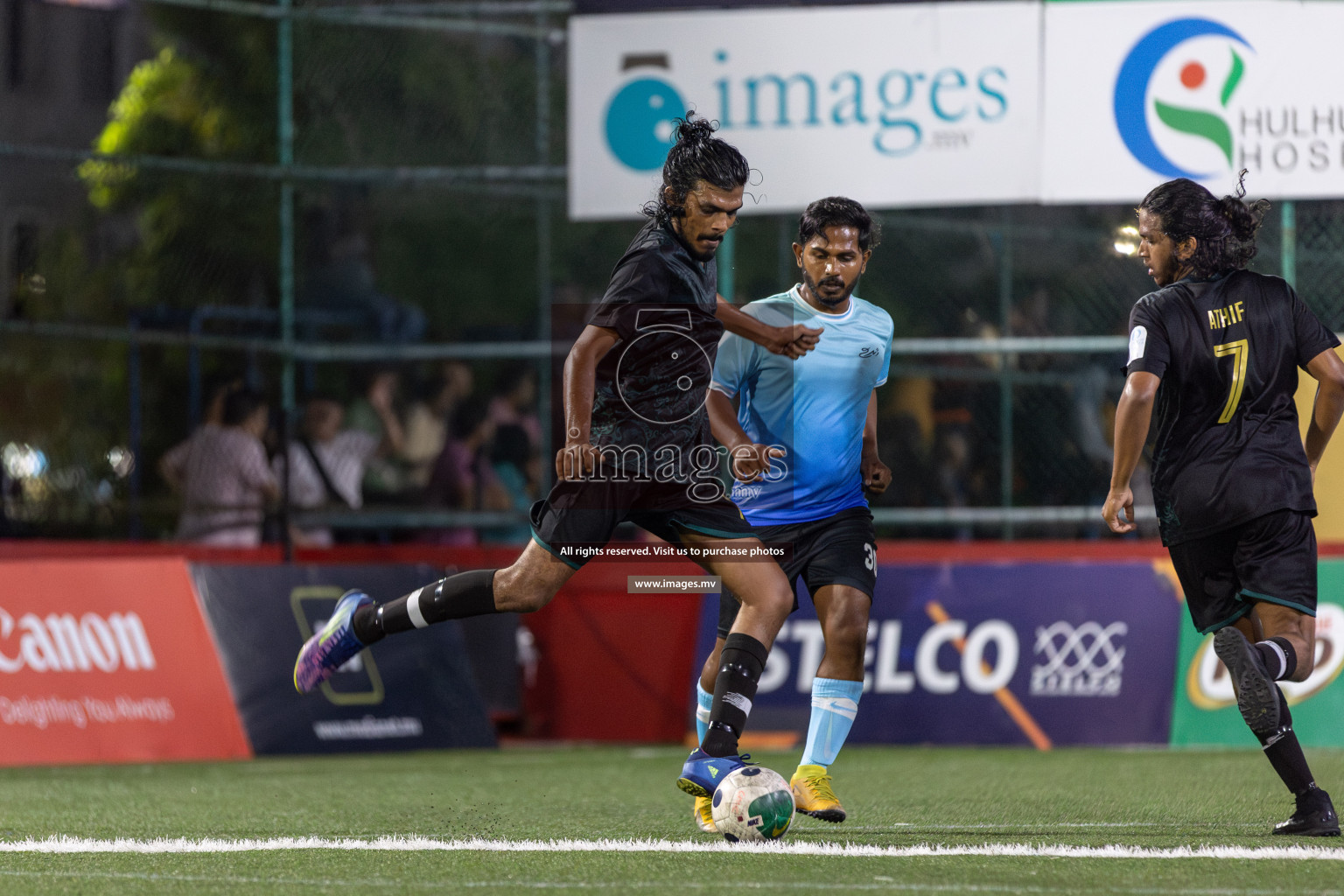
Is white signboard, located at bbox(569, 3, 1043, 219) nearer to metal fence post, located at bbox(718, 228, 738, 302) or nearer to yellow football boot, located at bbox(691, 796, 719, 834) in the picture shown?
metal fence post, located at bbox(718, 228, 738, 302)

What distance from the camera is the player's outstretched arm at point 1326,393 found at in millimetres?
5863

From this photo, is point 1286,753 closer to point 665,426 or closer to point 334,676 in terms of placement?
point 665,426

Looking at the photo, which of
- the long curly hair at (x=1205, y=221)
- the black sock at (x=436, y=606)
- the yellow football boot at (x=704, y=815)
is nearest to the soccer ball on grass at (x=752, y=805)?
the yellow football boot at (x=704, y=815)

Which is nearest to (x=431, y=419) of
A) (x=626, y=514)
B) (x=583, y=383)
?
(x=626, y=514)

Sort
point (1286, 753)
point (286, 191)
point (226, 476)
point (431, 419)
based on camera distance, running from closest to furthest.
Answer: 1. point (1286, 753)
2. point (226, 476)
3. point (431, 419)
4. point (286, 191)

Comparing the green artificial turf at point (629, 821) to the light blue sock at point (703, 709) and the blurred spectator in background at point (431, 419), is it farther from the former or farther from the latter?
the blurred spectator in background at point (431, 419)

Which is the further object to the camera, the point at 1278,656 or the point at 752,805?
the point at 1278,656

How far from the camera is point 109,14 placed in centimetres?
1239

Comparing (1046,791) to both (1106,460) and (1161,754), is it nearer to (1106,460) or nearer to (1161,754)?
(1161,754)

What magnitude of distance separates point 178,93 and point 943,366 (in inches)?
222

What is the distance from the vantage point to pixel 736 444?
6.12m

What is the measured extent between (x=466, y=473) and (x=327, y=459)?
0.98 meters

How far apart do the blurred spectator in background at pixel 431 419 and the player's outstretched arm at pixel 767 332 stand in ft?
21.8

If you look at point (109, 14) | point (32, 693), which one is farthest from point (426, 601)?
point (109, 14)
